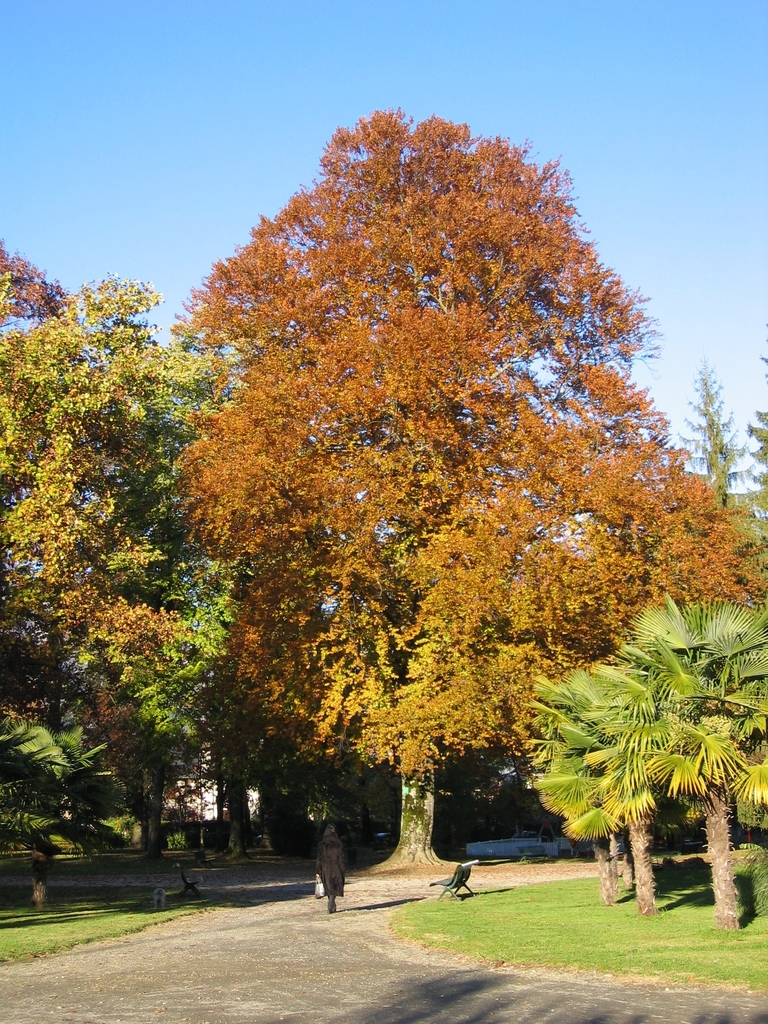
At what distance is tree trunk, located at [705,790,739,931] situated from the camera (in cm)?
1234

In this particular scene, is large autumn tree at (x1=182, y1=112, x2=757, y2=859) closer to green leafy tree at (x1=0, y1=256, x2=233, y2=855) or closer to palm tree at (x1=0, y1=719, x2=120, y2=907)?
green leafy tree at (x1=0, y1=256, x2=233, y2=855)

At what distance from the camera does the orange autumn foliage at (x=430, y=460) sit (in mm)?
21969

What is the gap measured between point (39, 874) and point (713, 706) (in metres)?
12.2

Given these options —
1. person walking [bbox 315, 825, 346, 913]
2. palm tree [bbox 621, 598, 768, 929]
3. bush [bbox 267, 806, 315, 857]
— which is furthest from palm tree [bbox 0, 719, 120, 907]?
bush [bbox 267, 806, 315, 857]

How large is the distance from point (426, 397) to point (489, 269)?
4.95 meters

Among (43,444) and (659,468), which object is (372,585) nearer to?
(659,468)

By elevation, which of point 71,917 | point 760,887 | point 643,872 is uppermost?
point 643,872

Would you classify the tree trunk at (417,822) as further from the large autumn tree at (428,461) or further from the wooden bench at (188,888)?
the wooden bench at (188,888)

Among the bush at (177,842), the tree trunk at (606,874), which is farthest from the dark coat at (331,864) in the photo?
the bush at (177,842)

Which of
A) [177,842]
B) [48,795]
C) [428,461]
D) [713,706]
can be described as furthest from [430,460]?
[177,842]

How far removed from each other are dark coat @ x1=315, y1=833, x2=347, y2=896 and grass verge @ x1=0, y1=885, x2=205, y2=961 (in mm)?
2299

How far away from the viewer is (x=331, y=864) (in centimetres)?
1762

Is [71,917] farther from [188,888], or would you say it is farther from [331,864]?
[331,864]

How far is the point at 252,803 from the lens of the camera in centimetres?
6056
